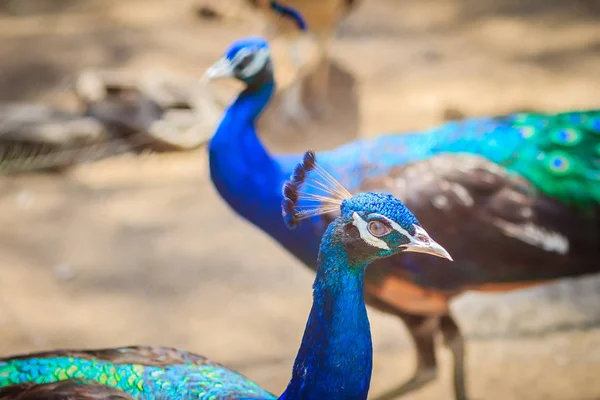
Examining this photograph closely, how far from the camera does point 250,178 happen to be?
2.39m

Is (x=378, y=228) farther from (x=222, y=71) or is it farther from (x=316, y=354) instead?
(x=222, y=71)

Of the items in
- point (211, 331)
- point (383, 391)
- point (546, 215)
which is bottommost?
point (383, 391)

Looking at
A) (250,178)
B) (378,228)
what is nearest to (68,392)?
(378,228)

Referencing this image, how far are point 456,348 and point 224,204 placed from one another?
5.15ft

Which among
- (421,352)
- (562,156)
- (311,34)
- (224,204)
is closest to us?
(562,156)

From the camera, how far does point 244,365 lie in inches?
112

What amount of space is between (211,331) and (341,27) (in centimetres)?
323

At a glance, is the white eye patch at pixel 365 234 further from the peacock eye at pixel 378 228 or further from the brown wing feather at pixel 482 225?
the brown wing feather at pixel 482 225

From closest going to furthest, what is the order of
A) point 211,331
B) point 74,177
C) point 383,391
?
point 383,391 → point 211,331 → point 74,177

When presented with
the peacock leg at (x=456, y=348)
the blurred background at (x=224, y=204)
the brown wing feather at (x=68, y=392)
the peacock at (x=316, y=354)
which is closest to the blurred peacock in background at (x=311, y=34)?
the blurred background at (x=224, y=204)

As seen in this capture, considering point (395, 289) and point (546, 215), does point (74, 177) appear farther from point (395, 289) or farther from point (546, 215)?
point (546, 215)

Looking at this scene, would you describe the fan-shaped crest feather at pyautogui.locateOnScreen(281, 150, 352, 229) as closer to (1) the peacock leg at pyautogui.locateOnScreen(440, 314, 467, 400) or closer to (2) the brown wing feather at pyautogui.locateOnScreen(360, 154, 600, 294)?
(2) the brown wing feather at pyautogui.locateOnScreen(360, 154, 600, 294)

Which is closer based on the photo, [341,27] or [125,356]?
[125,356]

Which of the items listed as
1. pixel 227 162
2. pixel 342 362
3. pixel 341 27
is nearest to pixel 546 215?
pixel 227 162
